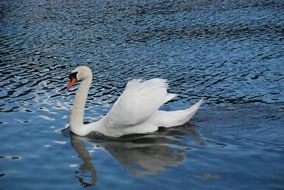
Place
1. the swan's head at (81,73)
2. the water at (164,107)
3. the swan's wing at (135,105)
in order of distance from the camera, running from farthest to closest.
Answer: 1. the swan's head at (81,73)
2. the swan's wing at (135,105)
3. the water at (164,107)

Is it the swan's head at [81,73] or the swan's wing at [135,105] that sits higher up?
the swan's head at [81,73]

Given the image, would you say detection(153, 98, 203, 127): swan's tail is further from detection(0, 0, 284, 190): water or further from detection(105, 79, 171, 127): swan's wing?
detection(105, 79, 171, 127): swan's wing

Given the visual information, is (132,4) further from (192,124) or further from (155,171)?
(155,171)

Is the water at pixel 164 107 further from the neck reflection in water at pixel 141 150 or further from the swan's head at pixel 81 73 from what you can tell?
the swan's head at pixel 81 73

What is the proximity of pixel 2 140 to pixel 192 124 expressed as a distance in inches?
186

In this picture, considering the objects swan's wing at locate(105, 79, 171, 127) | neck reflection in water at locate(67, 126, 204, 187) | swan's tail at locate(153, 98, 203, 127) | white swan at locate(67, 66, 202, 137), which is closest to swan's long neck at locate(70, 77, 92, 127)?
white swan at locate(67, 66, 202, 137)

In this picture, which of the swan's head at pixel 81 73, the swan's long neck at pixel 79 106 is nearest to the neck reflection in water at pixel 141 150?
the swan's long neck at pixel 79 106

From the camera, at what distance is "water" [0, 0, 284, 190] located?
32.3ft

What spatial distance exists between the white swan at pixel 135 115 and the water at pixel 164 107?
0.23 m

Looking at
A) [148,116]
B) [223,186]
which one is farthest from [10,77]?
[223,186]

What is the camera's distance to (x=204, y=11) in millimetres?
39250

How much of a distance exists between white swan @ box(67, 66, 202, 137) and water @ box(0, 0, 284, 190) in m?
0.23

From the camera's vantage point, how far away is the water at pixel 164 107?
984 cm

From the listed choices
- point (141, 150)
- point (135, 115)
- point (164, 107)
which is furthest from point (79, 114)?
point (164, 107)
